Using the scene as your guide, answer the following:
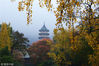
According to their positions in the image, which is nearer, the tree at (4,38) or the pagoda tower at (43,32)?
the tree at (4,38)

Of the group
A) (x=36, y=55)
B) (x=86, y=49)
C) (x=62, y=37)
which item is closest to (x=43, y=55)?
(x=36, y=55)

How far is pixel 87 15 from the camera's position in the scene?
2.79 meters

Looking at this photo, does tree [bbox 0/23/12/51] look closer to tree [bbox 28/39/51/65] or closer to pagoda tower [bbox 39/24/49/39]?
tree [bbox 28/39/51/65]

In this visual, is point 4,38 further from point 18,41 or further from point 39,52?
point 39,52

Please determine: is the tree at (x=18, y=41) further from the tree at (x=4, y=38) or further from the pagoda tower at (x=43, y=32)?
the pagoda tower at (x=43, y=32)

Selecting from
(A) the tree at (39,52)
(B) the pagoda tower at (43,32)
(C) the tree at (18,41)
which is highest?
(B) the pagoda tower at (43,32)

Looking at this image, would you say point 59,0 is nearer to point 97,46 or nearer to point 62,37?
point 97,46

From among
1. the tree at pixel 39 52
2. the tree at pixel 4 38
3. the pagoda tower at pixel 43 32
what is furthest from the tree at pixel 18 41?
the pagoda tower at pixel 43 32

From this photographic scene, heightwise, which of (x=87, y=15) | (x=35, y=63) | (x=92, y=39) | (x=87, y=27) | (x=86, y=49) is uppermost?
(x=87, y=15)

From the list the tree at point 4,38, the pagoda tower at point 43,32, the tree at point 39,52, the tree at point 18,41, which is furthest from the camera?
the pagoda tower at point 43,32

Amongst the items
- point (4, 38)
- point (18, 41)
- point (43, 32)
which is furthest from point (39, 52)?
point (43, 32)

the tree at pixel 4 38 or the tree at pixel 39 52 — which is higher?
the tree at pixel 4 38

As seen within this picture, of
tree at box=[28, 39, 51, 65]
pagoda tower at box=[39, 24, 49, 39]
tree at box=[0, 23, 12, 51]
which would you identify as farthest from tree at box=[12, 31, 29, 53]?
pagoda tower at box=[39, 24, 49, 39]

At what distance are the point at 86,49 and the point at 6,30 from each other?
9.82 meters
